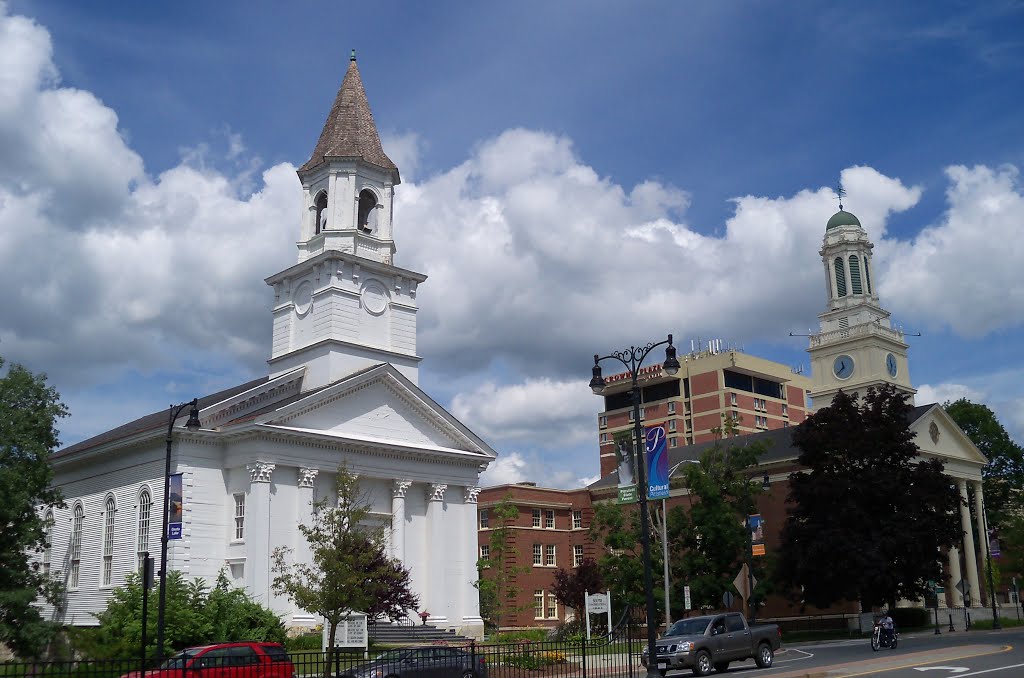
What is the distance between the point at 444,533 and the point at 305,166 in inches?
809

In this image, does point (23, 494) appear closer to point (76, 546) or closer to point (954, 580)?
point (76, 546)

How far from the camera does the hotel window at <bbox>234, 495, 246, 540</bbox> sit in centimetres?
4306

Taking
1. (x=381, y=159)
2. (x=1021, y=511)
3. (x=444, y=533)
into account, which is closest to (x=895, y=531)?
(x=444, y=533)

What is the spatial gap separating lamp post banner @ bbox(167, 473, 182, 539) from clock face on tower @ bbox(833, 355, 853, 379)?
222ft

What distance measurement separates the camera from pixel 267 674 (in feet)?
87.9

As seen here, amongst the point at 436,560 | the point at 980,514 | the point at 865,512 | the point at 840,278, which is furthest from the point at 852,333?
the point at 436,560

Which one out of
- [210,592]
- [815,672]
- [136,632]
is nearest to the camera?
[815,672]

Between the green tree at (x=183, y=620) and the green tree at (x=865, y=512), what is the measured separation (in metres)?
27.6

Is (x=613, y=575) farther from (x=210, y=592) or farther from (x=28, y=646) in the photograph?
(x=28, y=646)

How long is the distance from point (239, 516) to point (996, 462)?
6393 cm

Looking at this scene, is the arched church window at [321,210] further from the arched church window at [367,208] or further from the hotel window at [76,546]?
the hotel window at [76,546]

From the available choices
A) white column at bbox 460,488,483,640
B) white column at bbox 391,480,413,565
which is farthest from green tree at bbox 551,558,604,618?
white column at bbox 391,480,413,565

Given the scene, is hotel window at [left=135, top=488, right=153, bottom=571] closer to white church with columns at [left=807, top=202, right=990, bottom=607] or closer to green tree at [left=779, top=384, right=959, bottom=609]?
green tree at [left=779, top=384, right=959, bottom=609]

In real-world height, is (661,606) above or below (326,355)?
below
